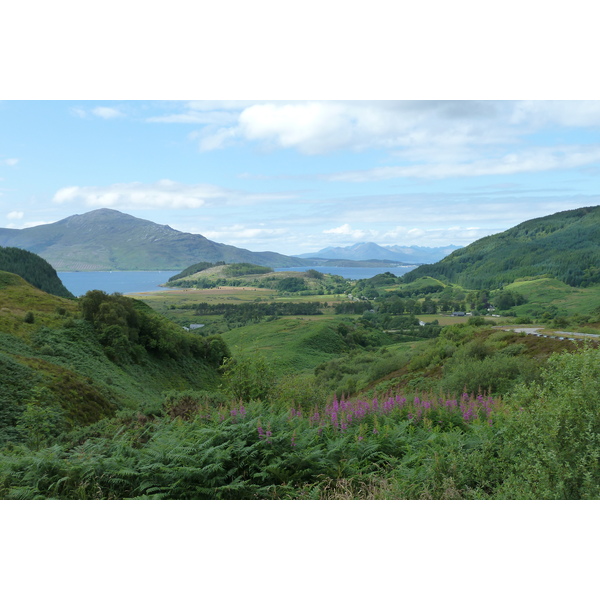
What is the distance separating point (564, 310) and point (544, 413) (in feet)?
302

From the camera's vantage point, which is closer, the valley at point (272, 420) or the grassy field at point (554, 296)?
the valley at point (272, 420)

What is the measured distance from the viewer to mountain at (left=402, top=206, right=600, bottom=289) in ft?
415

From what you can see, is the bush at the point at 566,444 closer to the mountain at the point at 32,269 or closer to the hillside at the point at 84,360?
the hillside at the point at 84,360

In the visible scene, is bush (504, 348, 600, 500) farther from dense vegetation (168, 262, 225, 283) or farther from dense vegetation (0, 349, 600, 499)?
dense vegetation (168, 262, 225, 283)

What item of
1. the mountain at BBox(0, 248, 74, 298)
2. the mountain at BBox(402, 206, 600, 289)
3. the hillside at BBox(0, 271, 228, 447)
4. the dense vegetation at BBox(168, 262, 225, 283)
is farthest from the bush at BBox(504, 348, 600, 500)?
the dense vegetation at BBox(168, 262, 225, 283)

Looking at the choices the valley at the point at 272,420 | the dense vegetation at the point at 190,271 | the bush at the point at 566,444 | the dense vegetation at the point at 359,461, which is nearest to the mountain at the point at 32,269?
the valley at the point at 272,420

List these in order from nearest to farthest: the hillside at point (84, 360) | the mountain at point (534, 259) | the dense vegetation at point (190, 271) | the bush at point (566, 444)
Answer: the bush at point (566, 444) → the hillside at point (84, 360) → the mountain at point (534, 259) → the dense vegetation at point (190, 271)

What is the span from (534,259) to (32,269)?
501 ft

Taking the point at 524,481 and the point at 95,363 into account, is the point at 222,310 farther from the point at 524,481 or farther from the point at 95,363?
the point at 524,481

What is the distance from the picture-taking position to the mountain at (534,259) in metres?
126

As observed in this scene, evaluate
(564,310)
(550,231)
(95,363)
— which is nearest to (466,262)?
(550,231)

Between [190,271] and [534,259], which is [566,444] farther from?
[190,271]

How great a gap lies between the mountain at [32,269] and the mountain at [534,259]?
117 meters

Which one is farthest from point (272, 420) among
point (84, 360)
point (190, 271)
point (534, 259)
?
point (190, 271)
